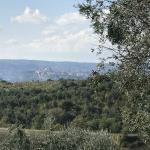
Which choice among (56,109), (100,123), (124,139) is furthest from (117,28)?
(56,109)

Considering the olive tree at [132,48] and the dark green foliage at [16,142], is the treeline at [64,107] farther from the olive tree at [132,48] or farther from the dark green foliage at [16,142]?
the olive tree at [132,48]

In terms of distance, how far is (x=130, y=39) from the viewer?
25.4 meters

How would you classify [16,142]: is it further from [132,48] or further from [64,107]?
[64,107]

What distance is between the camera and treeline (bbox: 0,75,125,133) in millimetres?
94925

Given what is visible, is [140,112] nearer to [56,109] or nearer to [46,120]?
[46,120]

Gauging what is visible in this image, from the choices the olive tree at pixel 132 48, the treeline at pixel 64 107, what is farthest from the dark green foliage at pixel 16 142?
the treeline at pixel 64 107

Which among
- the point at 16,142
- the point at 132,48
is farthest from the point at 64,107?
the point at 132,48

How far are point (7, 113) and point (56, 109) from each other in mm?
9491

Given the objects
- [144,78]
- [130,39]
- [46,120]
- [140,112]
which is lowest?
[46,120]

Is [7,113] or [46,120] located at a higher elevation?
[46,120]

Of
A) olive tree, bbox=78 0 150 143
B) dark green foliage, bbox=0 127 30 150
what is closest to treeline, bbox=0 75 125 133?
dark green foliage, bbox=0 127 30 150

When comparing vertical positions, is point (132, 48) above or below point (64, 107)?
above

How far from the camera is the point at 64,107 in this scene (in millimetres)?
107250

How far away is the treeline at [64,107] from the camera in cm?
9493
